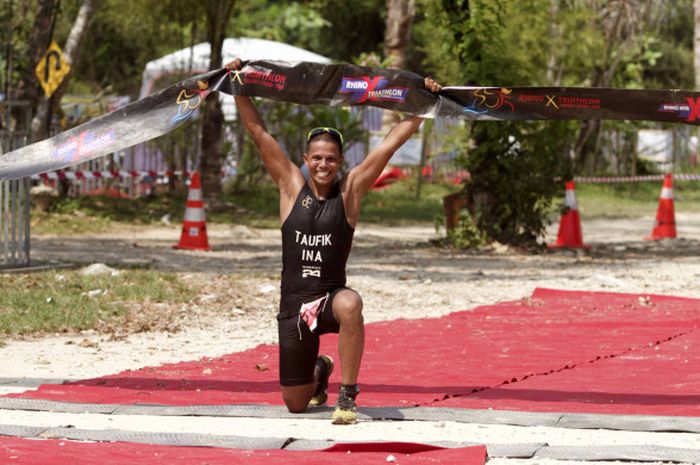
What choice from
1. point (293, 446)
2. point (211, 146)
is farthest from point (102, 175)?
point (293, 446)

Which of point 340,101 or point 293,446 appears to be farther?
point 340,101

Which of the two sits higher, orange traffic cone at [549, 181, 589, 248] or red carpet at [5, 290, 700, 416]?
orange traffic cone at [549, 181, 589, 248]

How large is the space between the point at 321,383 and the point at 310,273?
622mm

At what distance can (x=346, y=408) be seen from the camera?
7.57m

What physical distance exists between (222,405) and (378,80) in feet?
7.01

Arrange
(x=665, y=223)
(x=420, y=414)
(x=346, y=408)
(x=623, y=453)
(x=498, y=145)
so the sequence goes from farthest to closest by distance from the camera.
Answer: (x=665, y=223), (x=498, y=145), (x=420, y=414), (x=346, y=408), (x=623, y=453)

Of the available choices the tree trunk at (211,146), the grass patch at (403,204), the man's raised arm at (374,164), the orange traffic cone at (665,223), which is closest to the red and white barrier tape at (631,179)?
the grass patch at (403,204)

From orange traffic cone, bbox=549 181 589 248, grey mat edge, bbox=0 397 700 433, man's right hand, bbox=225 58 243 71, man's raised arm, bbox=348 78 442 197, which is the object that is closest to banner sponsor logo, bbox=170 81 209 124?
man's right hand, bbox=225 58 243 71

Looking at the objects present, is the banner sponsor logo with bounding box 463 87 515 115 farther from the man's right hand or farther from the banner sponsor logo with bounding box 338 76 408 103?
the man's right hand

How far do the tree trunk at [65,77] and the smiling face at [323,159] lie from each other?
14.7 metres

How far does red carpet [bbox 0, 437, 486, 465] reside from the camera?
254 inches

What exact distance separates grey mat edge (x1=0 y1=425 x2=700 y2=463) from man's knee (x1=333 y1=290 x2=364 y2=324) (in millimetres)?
947

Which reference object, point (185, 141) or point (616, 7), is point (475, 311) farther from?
point (616, 7)

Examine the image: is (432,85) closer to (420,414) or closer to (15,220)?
(420,414)
